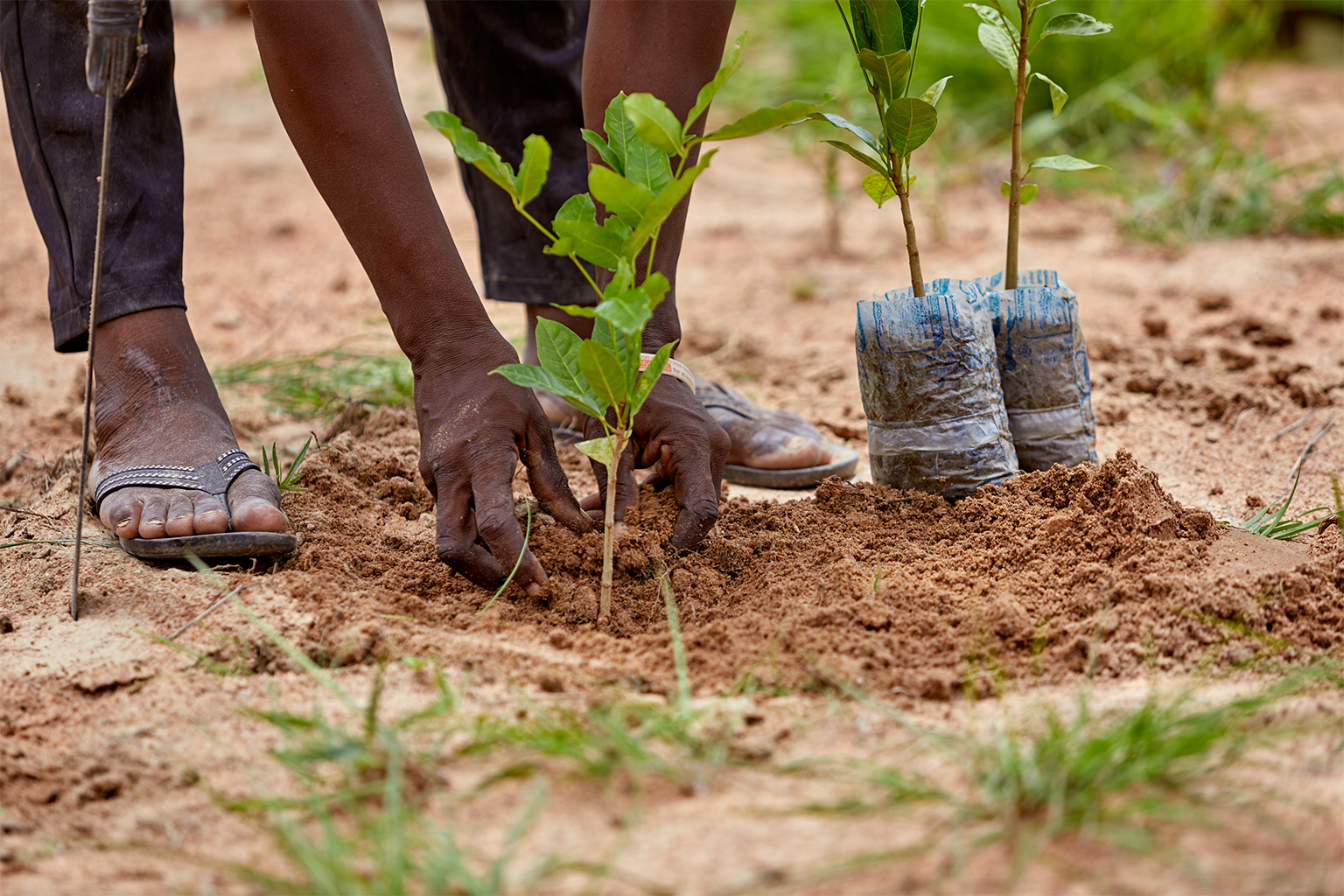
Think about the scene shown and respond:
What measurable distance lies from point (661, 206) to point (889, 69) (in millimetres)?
606

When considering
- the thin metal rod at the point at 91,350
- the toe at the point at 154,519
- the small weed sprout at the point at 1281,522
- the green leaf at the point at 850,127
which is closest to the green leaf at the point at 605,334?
the green leaf at the point at 850,127

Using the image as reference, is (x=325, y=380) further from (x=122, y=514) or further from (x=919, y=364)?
(x=919, y=364)

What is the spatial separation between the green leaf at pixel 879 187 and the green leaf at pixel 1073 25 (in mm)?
317

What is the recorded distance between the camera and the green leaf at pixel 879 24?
1.65 meters

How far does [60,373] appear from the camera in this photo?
9.54ft

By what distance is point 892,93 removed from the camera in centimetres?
170

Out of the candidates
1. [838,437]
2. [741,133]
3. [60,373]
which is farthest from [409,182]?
[60,373]

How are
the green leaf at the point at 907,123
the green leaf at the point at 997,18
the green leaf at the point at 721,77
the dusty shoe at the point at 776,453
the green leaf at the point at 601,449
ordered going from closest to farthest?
the green leaf at the point at 721,77 < the green leaf at the point at 601,449 < the green leaf at the point at 907,123 < the green leaf at the point at 997,18 < the dusty shoe at the point at 776,453

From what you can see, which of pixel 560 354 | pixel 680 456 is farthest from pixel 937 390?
pixel 560 354

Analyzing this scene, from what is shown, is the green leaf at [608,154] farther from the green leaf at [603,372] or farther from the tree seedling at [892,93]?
the tree seedling at [892,93]

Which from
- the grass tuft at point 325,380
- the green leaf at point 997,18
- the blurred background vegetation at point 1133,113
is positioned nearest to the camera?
the green leaf at point 997,18

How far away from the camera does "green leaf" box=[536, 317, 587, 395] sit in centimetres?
144

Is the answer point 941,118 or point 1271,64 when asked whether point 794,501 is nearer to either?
point 941,118

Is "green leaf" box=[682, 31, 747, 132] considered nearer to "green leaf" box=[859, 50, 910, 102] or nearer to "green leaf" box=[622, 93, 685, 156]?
"green leaf" box=[622, 93, 685, 156]
